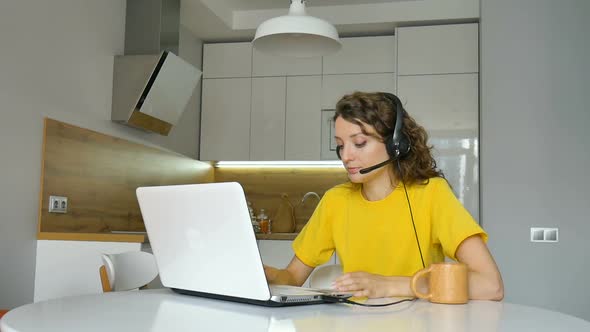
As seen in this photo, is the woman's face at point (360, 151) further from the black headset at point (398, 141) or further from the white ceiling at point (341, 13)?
the white ceiling at point (341, 13)

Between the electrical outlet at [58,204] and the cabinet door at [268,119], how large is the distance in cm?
185

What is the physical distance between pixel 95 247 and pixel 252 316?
6.40ft

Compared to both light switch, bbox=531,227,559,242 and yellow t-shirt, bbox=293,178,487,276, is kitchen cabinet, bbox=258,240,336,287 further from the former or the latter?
yellow t-shirt, bbox=293,178,487,276

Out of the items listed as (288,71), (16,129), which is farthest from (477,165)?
(16,129)

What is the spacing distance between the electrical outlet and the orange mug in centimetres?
219

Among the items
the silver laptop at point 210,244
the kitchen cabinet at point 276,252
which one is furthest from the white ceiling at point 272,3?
the silver laptop at point 210,244

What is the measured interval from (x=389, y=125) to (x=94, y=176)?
2.16 metres

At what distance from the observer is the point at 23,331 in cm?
95

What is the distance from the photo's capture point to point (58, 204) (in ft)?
10.0

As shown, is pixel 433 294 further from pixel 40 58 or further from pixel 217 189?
pixel 40 58

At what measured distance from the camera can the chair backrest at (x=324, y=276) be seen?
1993mm

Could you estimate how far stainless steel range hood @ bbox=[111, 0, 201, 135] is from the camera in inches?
138

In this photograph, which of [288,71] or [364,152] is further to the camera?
[288,71]

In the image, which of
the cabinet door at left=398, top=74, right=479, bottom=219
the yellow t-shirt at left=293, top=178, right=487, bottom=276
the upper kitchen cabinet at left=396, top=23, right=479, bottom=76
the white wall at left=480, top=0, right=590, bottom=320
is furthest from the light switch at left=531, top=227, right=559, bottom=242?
the yellow t-shirt at left=293, top=178, right=487, bottom=276
